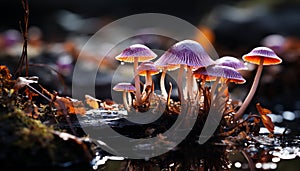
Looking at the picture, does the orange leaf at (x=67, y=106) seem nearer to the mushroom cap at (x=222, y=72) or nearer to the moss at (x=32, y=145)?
the moss at (x=32, y=145)

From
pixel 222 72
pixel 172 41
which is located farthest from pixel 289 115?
pixel 172 41

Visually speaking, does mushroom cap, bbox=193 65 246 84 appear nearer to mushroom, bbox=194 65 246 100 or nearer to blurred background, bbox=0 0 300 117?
mushroom, bbox=194 65 246 100

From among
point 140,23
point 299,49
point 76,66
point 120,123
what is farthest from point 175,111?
point 140,23

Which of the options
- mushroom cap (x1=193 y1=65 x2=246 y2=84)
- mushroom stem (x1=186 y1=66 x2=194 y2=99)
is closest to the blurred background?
mushroom stem (x1=186 y1=66 x2=194 y2=99)

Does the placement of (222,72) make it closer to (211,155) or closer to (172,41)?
(211,155)

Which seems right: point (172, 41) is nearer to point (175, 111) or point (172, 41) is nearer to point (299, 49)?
point (299, 49)

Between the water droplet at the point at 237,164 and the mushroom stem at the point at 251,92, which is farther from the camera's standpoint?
the mushroom stem at the point at 251,92

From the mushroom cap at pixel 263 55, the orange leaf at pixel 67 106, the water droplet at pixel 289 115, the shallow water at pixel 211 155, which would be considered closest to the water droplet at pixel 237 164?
the shallow water at pixel 211 155
